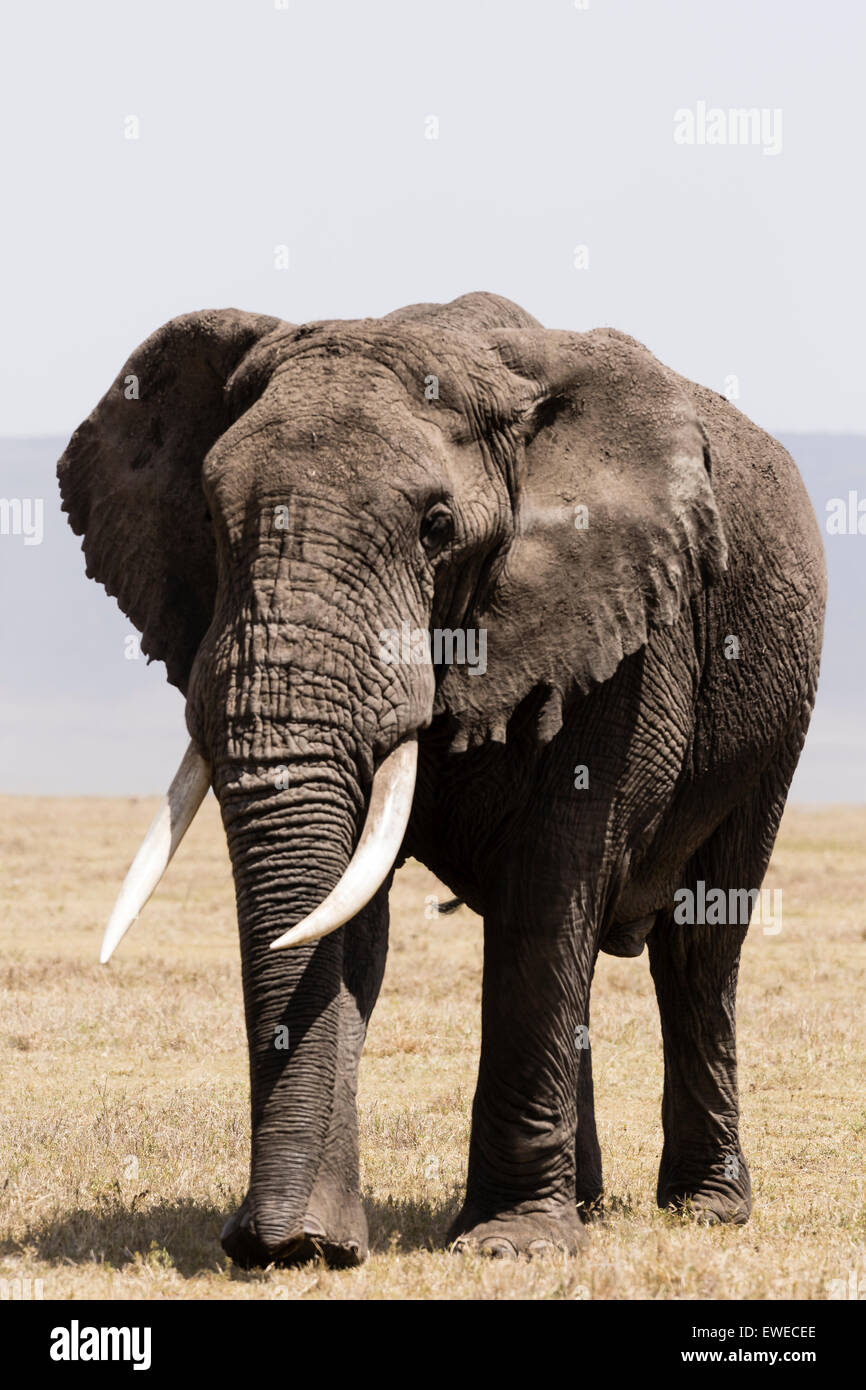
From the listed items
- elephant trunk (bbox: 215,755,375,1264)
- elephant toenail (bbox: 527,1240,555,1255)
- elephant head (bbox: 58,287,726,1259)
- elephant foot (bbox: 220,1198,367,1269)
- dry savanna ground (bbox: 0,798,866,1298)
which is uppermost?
elephant head (bbox: 58,287,726,1259)

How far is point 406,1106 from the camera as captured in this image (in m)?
11.9

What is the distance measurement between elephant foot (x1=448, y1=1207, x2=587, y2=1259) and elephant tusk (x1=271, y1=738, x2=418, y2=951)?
1.76 meters

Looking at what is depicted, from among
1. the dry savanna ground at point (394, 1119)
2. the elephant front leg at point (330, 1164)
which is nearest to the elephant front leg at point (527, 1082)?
the dry savanna ground at point (394, 1119)

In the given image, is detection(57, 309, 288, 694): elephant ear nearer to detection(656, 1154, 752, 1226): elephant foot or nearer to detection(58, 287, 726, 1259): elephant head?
detection(58, 287, 726, 1259): elephant head

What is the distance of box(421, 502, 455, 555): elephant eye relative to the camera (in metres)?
6.81

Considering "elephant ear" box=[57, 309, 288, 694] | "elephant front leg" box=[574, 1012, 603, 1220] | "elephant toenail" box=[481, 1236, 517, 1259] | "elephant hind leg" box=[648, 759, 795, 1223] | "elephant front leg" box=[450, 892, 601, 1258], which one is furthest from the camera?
"elephant hind leg" box=[648, 759, 795, 1223]

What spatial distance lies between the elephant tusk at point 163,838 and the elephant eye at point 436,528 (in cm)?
110

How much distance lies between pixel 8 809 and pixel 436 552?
53.3 metres

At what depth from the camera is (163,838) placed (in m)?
6.77

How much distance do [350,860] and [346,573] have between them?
976 millimetres

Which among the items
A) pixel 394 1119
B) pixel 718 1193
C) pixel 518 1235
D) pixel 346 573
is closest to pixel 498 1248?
pixel 518 1235

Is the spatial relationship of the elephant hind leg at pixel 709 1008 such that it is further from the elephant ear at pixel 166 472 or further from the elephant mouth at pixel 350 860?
the elephant mouth at pixel 350 860

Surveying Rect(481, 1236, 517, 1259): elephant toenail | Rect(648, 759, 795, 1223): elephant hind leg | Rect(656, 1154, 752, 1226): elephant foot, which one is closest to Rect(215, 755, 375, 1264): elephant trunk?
Rect(481, 1236, 517, 1259): elephant toenail

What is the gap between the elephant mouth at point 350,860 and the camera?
628cm
